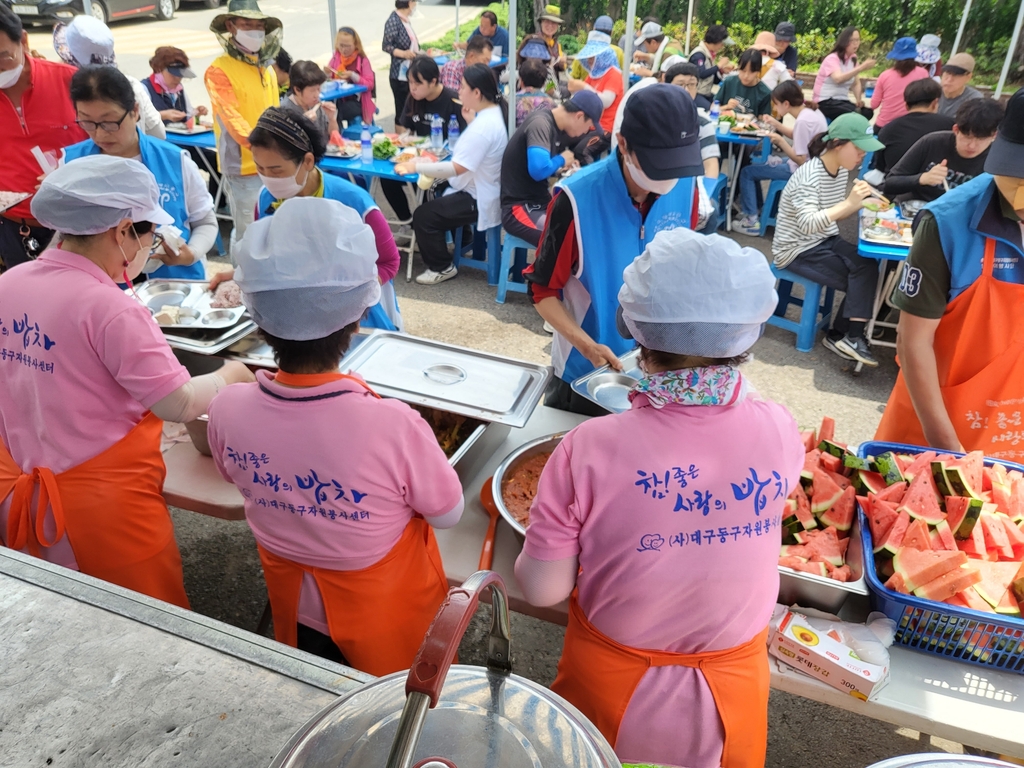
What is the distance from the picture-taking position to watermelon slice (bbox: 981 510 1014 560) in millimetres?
1841

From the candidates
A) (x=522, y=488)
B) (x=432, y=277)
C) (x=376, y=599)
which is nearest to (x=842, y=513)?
(x=522, y=488)

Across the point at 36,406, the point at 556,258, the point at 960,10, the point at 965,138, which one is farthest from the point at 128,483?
the point at 960,10

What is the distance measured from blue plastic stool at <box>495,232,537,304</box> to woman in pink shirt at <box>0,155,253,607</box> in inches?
156

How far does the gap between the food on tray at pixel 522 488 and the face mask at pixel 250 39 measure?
4507 mm

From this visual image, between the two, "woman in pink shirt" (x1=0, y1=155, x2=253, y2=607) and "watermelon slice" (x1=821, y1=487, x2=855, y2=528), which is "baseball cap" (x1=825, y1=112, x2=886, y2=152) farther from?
"woman in pink shirt" (x1=0, y1=155, x2=253, y2=607)

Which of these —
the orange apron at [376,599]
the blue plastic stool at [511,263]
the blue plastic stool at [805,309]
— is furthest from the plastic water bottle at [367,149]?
the orange apron at [376,599]

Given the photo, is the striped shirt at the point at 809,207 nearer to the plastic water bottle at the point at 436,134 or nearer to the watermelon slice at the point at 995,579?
the plastic water bottle at the point at 436,134

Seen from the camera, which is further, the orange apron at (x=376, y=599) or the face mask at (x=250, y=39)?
the face mask at (x=250, y=39)

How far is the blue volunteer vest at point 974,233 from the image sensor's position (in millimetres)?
2207

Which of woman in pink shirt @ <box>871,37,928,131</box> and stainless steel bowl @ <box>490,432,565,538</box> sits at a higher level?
woman in pink shirt @ <box>871,37,928,131</box>

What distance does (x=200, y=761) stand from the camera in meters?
1.30

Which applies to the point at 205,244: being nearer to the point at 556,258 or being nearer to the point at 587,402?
the point at 556,258

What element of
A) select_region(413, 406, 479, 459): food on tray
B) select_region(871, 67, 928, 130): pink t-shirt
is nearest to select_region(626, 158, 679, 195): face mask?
select_region(413, 406, 479, 459): food on tray

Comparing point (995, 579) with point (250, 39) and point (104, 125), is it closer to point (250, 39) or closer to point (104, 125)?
point (104, 125)
